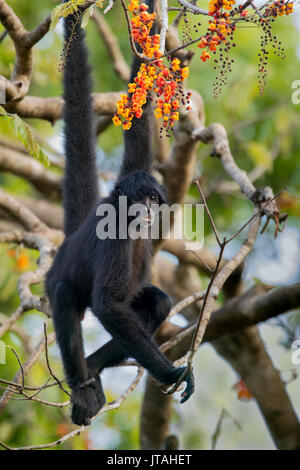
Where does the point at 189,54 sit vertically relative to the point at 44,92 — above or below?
below

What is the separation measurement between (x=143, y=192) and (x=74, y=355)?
146cm

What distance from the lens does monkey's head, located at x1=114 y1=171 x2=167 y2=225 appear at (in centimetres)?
514

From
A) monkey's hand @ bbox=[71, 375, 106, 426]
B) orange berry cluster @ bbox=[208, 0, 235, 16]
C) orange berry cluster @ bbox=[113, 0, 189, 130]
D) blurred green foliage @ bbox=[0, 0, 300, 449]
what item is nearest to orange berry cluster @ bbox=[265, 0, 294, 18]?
orange berry cluster @ bbox=[208, 0, 235, 16]

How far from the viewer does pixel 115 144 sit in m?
13.2

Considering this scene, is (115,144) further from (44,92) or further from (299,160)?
(299,160)

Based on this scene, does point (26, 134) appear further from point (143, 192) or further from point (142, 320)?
point (142, 320)

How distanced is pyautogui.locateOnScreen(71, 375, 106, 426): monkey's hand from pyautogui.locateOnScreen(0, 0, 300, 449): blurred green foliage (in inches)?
110

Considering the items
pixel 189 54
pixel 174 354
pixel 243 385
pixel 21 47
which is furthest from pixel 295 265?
pixel 21 47

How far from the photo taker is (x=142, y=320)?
5395mm

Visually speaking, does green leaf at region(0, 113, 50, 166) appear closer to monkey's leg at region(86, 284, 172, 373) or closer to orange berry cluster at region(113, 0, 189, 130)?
orange berry cluster at region(113, 0, 189, 130)

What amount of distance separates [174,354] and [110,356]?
104 inches

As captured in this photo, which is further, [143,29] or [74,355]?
[74,355]

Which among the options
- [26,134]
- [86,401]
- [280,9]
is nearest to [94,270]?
[86,401]

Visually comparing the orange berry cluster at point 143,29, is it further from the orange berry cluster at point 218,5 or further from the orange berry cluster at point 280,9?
the orange berry cluster at point 280,9
